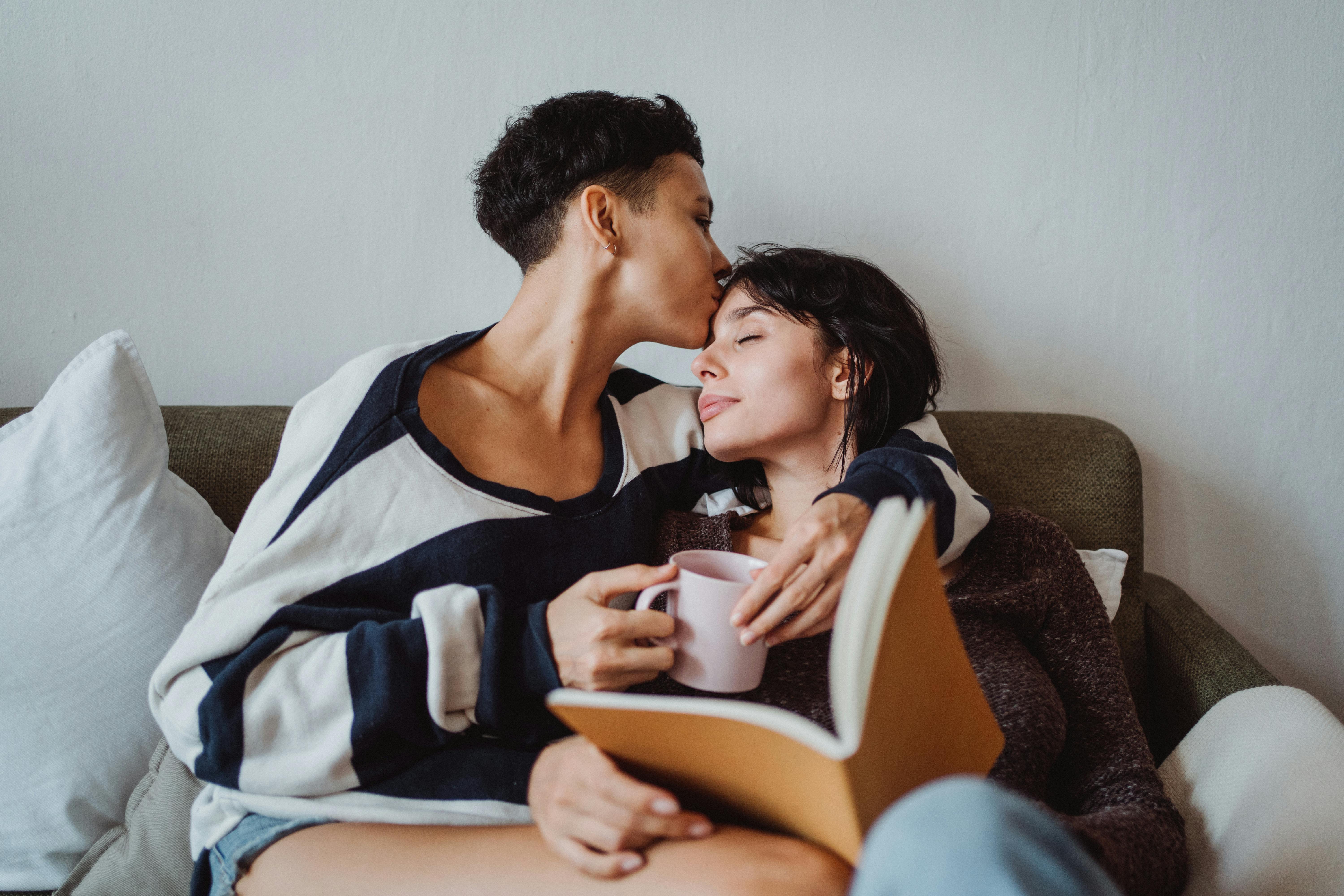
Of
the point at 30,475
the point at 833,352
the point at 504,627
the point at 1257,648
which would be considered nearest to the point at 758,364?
the point at 833,352

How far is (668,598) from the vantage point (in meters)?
0.79

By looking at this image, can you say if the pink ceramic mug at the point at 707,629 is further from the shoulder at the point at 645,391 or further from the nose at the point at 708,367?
the shoulder at the point at 645,391

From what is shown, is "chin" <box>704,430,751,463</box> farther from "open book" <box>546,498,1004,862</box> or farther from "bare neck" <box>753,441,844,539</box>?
"open book" <box>546,498,1004,862</box>

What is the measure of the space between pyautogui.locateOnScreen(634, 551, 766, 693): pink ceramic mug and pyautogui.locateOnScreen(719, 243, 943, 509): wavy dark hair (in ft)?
1.43

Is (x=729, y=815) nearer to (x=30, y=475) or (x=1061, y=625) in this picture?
(x=1061, y=625)

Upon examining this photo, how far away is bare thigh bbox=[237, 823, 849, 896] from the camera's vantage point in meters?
0.63

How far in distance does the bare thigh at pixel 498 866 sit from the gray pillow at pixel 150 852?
0.68 ft

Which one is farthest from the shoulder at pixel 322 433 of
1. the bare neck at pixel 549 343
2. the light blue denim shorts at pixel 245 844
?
the light blue denim shorts at pixel 245 844

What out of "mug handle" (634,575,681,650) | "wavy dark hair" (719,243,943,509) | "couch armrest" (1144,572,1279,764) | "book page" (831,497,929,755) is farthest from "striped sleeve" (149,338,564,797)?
"couch armrest" (1144,572,1279,764)

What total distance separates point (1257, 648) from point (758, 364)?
1258 mm

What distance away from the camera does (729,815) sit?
706 mm

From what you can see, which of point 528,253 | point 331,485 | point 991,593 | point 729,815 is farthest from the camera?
point 528,253

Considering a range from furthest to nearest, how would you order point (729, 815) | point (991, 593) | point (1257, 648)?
point (1257, 648), point (991, 593), point (729, 815)

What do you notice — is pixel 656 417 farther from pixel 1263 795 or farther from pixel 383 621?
pixel 1263 795
